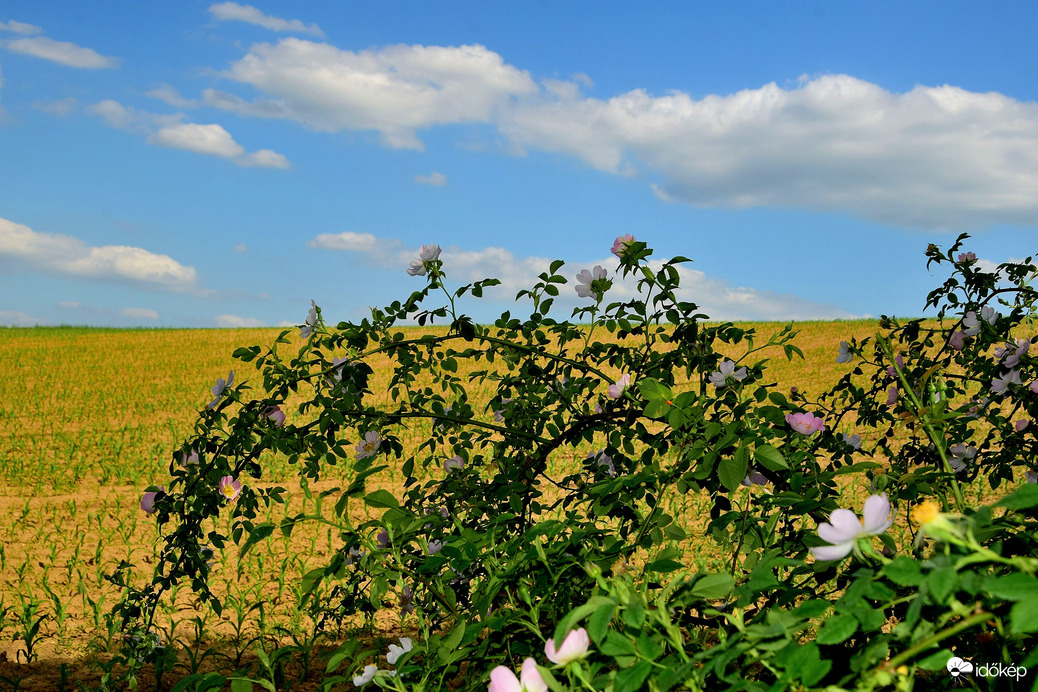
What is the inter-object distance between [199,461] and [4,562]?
3.02 m

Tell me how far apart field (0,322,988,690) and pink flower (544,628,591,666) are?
34.3 inches

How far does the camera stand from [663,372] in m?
2.15

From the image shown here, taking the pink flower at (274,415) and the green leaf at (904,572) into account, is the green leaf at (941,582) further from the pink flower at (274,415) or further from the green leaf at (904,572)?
the pink flower at (274,415)

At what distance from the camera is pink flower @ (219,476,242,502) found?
204cm

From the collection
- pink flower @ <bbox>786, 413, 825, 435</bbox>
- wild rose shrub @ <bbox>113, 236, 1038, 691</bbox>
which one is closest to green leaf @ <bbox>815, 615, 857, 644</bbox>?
wild rose shrub @ <bbox>113, 236, 1038, 691</bbox>

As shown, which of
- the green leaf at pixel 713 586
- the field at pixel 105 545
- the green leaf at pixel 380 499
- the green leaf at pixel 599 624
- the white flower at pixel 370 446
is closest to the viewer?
the green leaf at pixel 599 624

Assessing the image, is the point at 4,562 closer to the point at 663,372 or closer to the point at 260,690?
the point at 260,690

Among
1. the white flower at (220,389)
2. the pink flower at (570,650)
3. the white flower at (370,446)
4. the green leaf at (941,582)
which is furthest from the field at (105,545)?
the green leaf at (941,582)

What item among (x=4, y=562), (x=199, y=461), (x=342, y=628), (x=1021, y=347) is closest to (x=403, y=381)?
(x=199, y=461)

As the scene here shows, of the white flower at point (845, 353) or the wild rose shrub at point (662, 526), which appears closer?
the wild rose shrub at point (662, 526)

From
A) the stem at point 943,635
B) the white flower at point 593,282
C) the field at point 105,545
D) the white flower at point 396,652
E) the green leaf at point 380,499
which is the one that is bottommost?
the field at point 105,545

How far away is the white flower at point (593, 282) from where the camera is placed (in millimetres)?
2072

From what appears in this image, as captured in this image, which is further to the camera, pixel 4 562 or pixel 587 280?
pixel 4 562

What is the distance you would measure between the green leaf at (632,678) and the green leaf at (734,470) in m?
0.62
